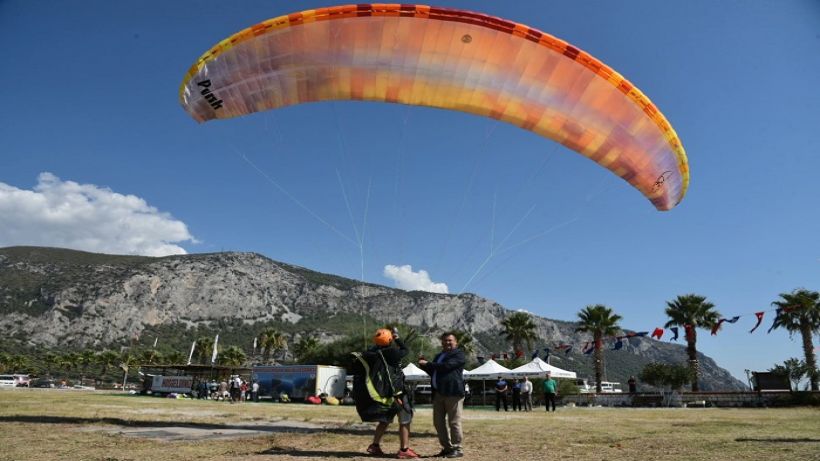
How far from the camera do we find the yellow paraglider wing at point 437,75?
1018 cm

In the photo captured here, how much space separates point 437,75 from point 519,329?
4708 centimetres

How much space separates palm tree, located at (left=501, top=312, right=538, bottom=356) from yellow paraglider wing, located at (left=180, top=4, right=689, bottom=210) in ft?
146

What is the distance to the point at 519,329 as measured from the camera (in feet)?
180

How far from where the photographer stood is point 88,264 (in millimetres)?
127875

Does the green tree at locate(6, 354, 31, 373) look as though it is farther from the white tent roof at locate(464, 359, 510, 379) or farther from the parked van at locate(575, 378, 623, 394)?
the white tent roof at locate(464, 359, 510, 379)

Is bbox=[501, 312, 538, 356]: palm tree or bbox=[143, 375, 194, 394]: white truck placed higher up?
bbox=[501, 312, 538, 356]: palm tree

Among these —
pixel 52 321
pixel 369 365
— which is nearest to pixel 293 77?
pixel 369 365

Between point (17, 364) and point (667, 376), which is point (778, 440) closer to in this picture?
point (667, 376)

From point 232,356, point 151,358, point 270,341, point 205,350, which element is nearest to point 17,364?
point 151,358

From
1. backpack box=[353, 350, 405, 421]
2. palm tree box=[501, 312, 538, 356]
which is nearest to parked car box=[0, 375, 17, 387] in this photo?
palm tree box=[501, 312, 538, 356]

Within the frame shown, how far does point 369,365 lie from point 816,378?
37021 mm

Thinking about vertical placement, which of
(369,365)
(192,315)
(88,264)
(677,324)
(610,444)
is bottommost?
(610,444)

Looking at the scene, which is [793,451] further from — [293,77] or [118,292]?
[118,292]

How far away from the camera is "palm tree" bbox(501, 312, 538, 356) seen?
5488 cm
